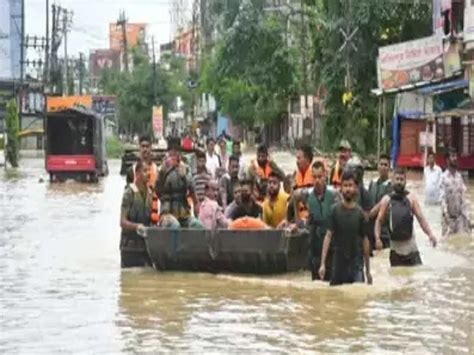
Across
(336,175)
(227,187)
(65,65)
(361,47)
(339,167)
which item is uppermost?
(65,65)

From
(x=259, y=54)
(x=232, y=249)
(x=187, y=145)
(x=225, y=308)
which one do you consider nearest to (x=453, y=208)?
(x=232, y=249)

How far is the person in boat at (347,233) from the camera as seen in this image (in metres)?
12.8

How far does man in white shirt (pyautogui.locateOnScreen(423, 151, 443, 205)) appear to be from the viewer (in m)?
28.2

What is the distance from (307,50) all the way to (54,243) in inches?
1846

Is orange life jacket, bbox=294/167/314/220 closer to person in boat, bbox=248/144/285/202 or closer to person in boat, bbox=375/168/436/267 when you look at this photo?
person in boat, bbox=375/168/436/267

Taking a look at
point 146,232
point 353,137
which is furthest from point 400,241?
point 353,137

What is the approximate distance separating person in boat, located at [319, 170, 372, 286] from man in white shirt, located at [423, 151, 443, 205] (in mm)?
15110

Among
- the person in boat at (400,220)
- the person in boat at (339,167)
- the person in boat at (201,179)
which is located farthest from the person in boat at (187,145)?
the person in boat at (400,220)

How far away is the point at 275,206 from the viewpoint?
1628 cm

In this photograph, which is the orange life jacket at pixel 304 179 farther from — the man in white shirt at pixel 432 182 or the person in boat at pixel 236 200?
the man in white shirt at pixel 432 182

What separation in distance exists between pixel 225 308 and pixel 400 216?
2.43 meters

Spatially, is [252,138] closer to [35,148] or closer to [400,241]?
[35,148]

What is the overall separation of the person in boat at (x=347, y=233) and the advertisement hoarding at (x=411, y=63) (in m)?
32.0

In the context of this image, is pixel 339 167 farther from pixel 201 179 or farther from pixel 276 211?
pixel 201 179
